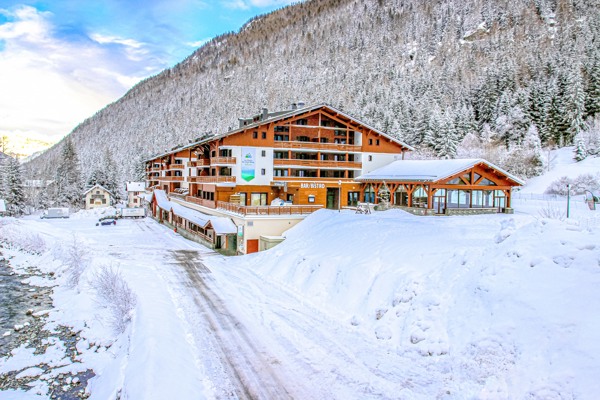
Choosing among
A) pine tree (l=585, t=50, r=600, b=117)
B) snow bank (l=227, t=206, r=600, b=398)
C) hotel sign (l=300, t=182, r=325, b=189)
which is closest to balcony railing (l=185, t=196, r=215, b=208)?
hotel sign (l=300, t=182, r=325, b=189)

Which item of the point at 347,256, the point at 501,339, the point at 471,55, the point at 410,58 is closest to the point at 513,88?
the point at 471,55

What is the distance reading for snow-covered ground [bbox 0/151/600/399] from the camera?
10.4m

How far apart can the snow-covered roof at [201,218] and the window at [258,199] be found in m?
5.13

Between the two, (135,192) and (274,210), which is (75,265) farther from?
(135,192)

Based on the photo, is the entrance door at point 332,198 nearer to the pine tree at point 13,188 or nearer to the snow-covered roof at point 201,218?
the snow-covered roof at point 201,218

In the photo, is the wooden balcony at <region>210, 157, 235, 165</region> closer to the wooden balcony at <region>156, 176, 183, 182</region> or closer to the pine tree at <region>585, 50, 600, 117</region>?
the wooden balcony at <region>156, 176, 183, 182</region>

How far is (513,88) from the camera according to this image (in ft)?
266

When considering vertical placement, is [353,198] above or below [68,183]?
below

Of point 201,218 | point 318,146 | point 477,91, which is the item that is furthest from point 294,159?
point 477,91

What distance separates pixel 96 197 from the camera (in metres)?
91.5

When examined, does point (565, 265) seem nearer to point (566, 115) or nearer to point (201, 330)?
point (201, 330)

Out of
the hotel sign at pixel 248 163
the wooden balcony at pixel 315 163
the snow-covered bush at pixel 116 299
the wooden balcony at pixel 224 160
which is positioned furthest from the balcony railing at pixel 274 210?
the snow-covered bush at pixel 116 299

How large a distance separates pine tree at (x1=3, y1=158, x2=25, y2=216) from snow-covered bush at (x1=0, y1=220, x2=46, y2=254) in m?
19.3

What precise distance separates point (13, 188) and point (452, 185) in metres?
74.4
